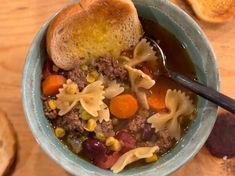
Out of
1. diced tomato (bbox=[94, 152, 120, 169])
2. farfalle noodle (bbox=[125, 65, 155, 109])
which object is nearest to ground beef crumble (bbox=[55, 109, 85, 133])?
diced tomato (bbox=[94, 152, 120, 169])

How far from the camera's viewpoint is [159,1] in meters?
1.63

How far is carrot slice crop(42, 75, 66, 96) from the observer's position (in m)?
1.63

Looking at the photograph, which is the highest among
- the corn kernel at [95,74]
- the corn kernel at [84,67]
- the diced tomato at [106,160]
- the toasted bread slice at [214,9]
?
the toasted bread slice at [214,9]

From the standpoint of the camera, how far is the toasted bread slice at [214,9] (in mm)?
1857

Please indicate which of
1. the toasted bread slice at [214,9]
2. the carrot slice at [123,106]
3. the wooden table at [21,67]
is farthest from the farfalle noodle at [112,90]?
the toasted bread slice at [214,9]

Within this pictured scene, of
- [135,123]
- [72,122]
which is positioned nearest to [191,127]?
[135,123]

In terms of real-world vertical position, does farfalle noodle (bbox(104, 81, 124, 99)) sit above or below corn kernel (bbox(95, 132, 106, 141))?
above

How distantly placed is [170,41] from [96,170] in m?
0.55

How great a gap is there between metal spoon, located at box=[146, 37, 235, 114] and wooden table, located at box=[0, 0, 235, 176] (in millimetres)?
240

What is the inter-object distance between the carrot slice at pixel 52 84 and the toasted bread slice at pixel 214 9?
621mm

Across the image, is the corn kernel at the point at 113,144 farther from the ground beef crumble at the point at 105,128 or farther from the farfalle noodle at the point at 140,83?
the farfalle noodle at the point at 140,83

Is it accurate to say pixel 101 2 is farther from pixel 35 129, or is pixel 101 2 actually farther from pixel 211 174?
pixel 211 174

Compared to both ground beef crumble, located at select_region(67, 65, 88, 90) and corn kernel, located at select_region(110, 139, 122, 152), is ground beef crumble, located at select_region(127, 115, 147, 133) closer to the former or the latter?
corn kernel, located at select_region(110, 139, 122, 152)

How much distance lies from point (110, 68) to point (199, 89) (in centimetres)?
32
